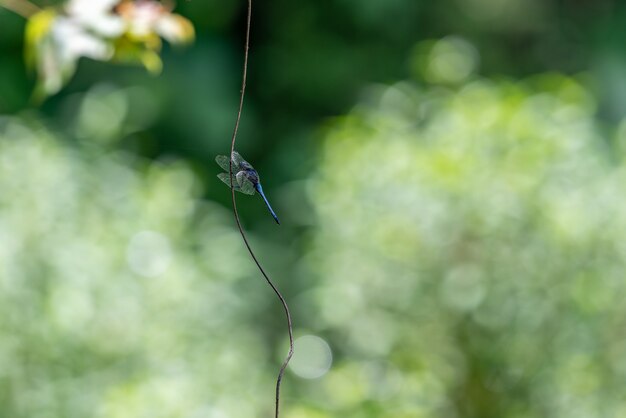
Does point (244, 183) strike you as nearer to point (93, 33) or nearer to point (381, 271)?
point (93, 33)

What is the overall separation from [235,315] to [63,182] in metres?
0.75

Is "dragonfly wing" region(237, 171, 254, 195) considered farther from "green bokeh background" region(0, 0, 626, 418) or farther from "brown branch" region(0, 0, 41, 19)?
"green bokeh background" region(0, 0, 626, 418)

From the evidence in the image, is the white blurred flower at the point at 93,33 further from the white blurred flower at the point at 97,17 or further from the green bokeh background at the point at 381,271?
the green bokeh background at the point at 381,271

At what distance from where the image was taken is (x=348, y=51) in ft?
21.2

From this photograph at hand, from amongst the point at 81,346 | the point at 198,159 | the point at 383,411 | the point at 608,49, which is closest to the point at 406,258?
the point at 383,411

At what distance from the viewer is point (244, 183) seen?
0.92 metres

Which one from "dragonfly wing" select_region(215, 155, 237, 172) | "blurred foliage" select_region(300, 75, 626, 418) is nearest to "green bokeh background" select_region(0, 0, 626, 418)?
"blurred foliage" select_region(300, 75, 626, 418)

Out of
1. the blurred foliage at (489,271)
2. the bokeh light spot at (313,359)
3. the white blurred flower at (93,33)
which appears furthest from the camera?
the bokeh light spot at (313,359)

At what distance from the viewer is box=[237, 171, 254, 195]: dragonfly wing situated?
91 centimetres

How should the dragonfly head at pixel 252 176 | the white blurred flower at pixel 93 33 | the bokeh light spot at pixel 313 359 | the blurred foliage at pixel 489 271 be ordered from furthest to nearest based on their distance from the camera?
the bokeh light spot at pixel 313 359 → the blurred foliage at pixel 489 271 → the white blurred flower at pixel 93 33 → the dragonfly head at pixel 252 176

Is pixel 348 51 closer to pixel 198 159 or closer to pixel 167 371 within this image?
pixel 198 159

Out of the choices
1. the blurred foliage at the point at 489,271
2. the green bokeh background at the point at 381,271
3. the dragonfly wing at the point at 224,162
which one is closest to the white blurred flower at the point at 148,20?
the dragonfly wing at the point at 224,162

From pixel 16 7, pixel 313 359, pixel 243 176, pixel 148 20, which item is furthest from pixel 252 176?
pixel 313 359

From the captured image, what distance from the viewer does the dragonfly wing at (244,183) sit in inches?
35.7
